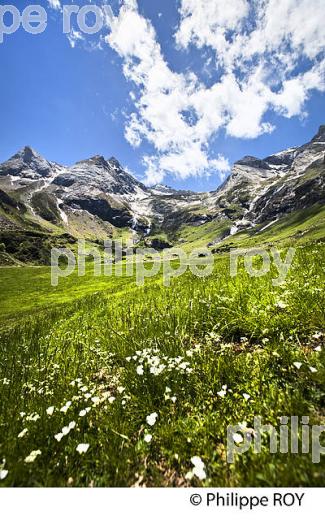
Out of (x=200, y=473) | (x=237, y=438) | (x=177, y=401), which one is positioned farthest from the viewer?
(x=177, y=401)

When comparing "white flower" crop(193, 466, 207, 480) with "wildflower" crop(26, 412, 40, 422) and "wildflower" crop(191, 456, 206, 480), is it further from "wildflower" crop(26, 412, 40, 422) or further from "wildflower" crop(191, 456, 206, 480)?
"wildflower" crop(26, 412, 40, 422)

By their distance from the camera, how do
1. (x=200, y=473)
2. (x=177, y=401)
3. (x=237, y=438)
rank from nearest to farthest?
(x=200, y=473), (x=237, y=438), (x=177, y=401)

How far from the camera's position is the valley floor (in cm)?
384

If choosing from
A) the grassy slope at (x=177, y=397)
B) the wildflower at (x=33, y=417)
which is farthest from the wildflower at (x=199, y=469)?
the wildflower at (x=33, y=417)

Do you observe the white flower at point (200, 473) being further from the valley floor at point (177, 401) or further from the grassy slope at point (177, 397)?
the grassy slope at point (177, 397)

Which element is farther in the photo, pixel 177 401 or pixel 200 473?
pixel 177 401

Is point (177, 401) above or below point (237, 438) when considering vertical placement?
below

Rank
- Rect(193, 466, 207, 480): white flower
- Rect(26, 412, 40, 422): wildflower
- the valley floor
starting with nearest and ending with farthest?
Rect(193, 466, 207, 480): white flower
the valley floor
Rect(26, 412, 40, 422): wildflower

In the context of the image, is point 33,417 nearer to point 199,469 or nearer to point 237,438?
point 199,469

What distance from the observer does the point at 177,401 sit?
521 centimetres

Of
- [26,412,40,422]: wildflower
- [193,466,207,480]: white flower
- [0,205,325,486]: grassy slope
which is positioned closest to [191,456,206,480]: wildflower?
[193,466,207,480]: white flower

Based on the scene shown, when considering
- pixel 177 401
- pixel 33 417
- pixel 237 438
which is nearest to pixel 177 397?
pixel 177 401

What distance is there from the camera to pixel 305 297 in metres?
7.46

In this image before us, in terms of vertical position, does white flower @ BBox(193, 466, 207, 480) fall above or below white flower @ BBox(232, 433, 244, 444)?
below
